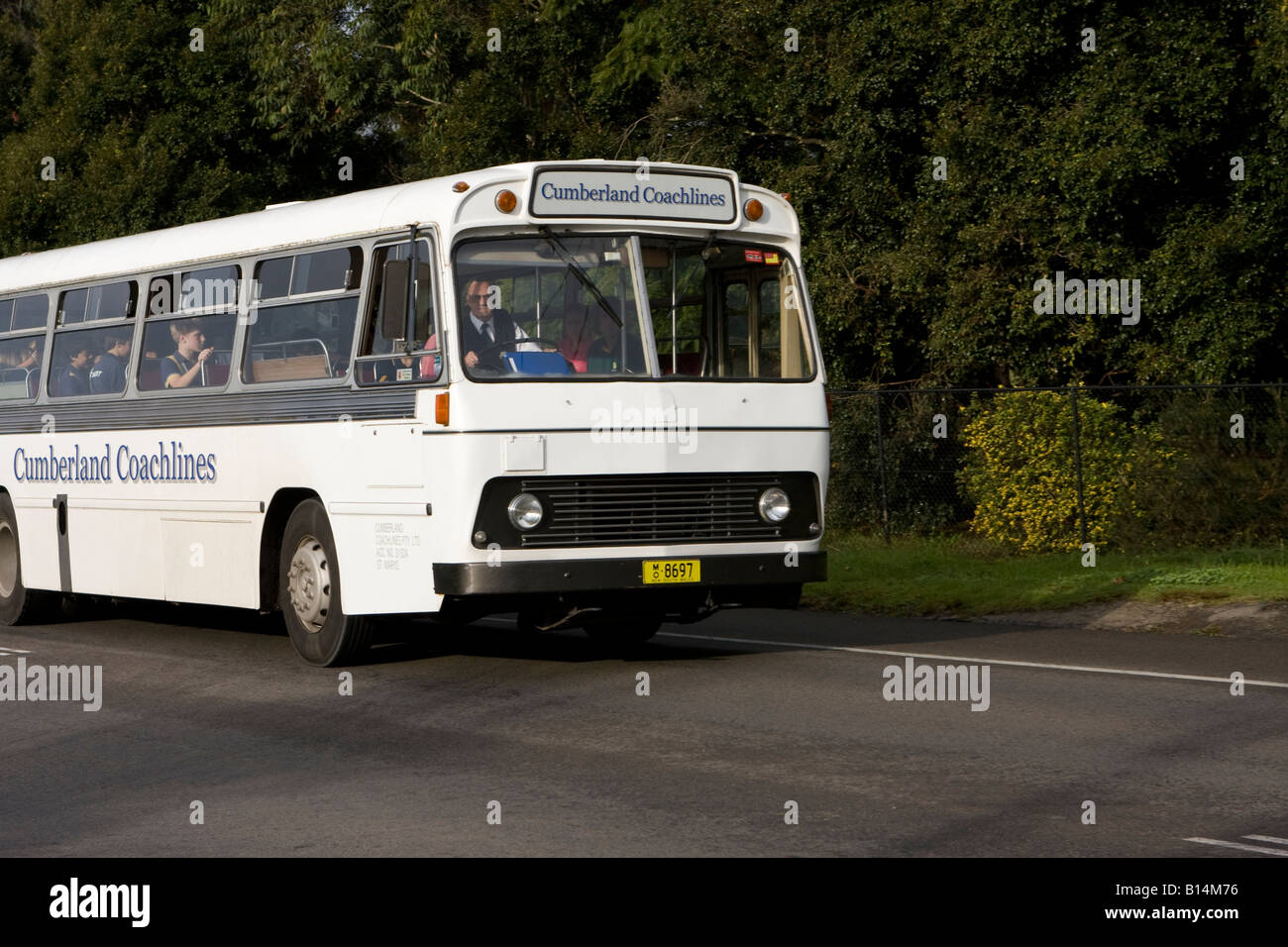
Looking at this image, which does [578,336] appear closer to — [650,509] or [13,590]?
[650,509]

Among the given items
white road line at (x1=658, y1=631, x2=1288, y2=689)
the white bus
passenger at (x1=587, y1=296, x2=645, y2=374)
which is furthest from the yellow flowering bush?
passenger at (x1=587, y1=296, x2=645, y2=374)

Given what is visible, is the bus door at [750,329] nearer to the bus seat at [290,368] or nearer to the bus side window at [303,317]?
the bus side window at [303,317]

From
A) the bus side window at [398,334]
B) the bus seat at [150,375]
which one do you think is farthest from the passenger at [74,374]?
the bus side window at [398,334]

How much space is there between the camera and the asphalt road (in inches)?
288

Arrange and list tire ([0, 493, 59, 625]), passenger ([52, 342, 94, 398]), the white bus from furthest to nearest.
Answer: tire ([0, 493, 59, 625]) < passenger ([52, 342, 94, 398]) < the white bus

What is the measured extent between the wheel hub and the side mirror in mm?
1615

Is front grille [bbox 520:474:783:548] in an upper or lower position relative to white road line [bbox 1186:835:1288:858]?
upper

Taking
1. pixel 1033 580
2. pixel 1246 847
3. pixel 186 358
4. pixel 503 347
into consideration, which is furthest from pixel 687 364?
pixel 1033 580

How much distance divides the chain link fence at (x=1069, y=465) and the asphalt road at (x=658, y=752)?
5.52m

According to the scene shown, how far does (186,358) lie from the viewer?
1391 centimetres

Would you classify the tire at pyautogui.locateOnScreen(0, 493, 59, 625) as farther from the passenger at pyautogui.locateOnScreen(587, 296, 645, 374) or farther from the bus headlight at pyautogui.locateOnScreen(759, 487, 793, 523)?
the bus headlight at pyautogui.locateOnScreen(759, 487, 793, 523)

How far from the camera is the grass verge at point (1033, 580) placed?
623 inches

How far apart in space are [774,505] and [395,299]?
2615 mm

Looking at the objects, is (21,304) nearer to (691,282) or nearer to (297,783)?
(691,282)
